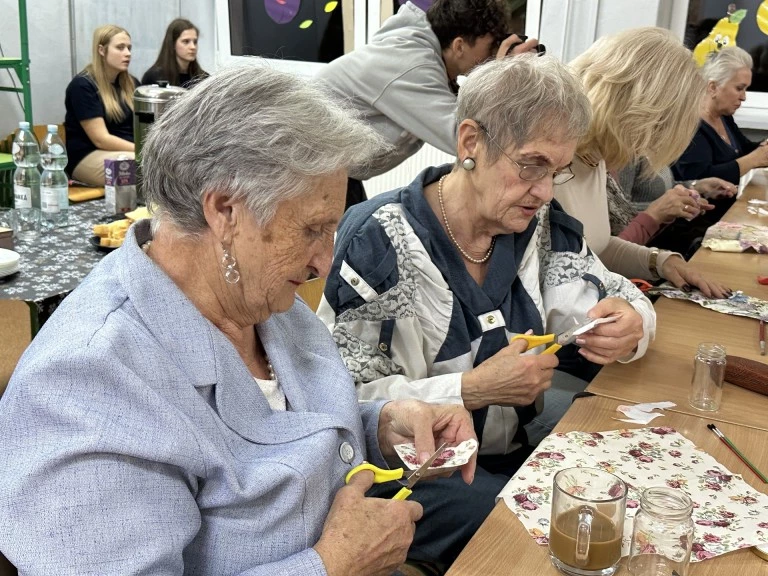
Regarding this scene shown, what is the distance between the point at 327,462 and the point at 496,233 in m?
0.86

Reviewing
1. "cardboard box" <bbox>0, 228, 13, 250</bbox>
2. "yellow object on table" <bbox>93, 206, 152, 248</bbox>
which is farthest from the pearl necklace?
"cardboard box" <bbox>0, 228, 13, 250</bbox>

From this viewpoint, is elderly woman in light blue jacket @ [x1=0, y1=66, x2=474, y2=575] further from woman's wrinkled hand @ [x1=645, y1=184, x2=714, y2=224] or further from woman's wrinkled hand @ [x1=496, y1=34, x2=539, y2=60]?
woman's wrinkled hand @ [x1=645, y1=184, x2=714, y2=224]

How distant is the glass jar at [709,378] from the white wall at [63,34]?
513 cm

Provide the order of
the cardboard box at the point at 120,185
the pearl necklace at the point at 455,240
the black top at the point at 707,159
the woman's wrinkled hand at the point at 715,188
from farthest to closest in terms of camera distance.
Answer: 1. the black top at the point at 707,159
2. the woman's wrinkled hand at the point at 715,188
3. the cardboard box at the point at 120,185
4. the pearl necklace at the point at 455,240

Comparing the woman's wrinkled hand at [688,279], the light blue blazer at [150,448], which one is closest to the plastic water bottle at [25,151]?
the light blue blazer at [150,448]

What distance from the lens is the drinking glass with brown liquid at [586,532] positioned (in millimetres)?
1066

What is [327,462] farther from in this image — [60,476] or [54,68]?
[54,68]

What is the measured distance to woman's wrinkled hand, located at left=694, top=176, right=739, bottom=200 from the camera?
392cm

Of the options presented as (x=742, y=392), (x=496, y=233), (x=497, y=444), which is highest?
(x=496, y=233)

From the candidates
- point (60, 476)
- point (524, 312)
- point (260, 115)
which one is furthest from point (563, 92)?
point (60, 476)

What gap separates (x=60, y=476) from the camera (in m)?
0.88

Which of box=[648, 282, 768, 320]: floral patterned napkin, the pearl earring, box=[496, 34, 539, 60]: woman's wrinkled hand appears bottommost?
box=[648, 282, 768, 320]: floral patterned napkin

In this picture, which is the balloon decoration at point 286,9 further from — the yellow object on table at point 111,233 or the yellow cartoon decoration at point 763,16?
the yellow object on table at point 111,233

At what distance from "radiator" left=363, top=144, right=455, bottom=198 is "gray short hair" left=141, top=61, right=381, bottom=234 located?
4.47m
